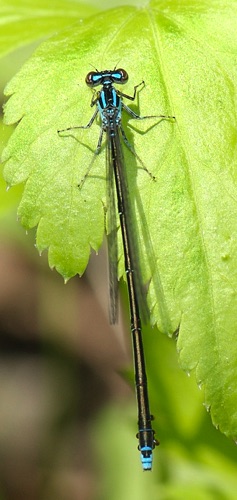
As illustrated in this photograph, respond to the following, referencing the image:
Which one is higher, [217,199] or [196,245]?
[217,199]

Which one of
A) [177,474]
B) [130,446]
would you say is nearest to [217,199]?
[177,474]

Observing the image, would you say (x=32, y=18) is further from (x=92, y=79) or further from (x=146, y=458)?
(x=146, y=458)

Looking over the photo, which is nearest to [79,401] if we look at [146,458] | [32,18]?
[146,458]

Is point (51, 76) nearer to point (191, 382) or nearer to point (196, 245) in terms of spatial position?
point (196, 245)

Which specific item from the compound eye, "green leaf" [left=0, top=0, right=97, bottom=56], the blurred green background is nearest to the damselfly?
the compound eye

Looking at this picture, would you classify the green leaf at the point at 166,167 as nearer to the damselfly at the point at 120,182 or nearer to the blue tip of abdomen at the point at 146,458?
the damselfly at the point at 120,182
